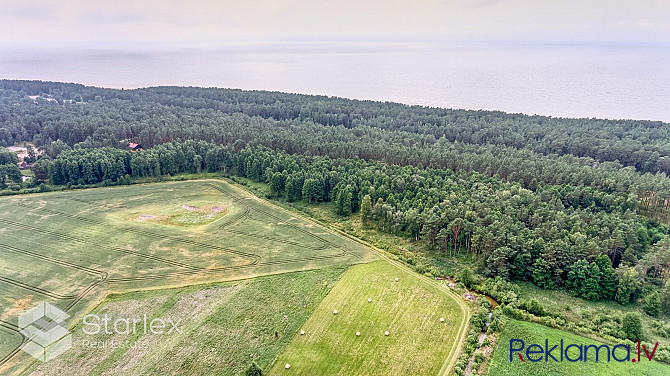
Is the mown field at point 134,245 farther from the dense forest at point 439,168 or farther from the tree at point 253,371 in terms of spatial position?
the tree at point 253,371

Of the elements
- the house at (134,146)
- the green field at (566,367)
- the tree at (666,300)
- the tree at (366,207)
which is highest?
the house at (134,146)

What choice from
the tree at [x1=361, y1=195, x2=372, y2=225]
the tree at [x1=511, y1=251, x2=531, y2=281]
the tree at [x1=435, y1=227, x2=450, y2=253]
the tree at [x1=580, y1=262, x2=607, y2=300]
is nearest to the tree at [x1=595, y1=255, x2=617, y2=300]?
the tree at [x1=580, y1=262, x2=607, y2=300]

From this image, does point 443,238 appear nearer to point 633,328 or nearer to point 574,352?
point 574,352

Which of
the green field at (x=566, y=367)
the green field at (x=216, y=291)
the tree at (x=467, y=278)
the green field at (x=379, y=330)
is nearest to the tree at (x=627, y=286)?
the green field at (x=566, y=367)

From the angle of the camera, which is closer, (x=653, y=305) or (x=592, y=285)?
(x=653, y=305)

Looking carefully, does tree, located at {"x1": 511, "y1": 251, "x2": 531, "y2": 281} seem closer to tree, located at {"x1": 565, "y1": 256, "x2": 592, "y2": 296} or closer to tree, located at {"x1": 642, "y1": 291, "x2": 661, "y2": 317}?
tree, located at {"x1": 565, "y1": 256, "x2": 592, "y2": 296}

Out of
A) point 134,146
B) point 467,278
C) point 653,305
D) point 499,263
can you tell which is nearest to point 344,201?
point 467,278
